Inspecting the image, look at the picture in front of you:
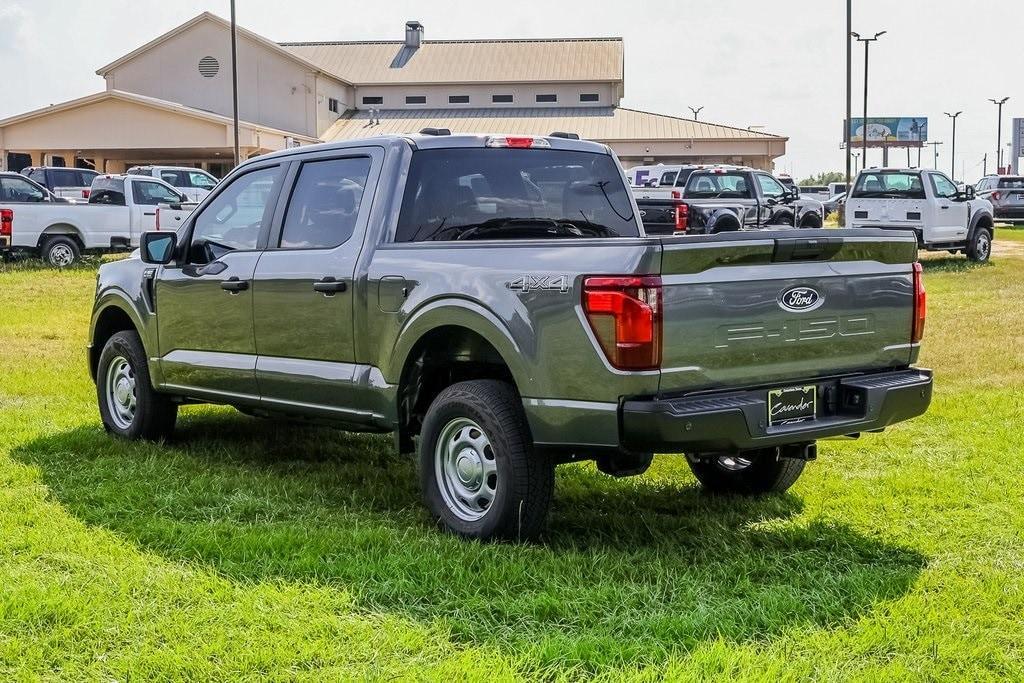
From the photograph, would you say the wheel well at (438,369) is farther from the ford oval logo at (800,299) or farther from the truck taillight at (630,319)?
the ford oval logo at (800,299)

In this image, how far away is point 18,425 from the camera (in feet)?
27.7

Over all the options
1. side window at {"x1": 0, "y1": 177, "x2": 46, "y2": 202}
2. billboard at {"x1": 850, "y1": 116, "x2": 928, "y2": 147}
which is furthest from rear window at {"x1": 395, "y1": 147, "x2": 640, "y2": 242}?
billboard at {"x1": 850, "y1": 116, "x2": 928, "y2": 147}

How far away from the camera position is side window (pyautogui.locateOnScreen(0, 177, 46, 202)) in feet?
76.6

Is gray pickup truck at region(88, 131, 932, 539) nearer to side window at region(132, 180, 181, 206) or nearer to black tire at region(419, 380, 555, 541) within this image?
black tire at region(419, 380, 555, 541)

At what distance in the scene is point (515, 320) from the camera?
17.2 ft

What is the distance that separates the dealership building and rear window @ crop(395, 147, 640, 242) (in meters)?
38.6

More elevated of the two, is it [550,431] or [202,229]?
[202,229]

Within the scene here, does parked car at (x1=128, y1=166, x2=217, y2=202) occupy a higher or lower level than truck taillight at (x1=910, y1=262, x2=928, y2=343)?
higher

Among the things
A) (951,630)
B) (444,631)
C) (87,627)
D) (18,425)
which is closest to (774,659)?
(951,630)

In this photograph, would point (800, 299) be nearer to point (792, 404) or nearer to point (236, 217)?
point (792, 404)

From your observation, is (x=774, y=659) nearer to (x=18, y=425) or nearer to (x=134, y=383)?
(x=134, y=383)

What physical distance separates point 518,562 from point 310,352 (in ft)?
6.40

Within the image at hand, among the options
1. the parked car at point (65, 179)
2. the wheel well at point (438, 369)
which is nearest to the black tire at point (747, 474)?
the wheel well at point (438, 369)

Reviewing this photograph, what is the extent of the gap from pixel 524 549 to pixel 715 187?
21.3 m
